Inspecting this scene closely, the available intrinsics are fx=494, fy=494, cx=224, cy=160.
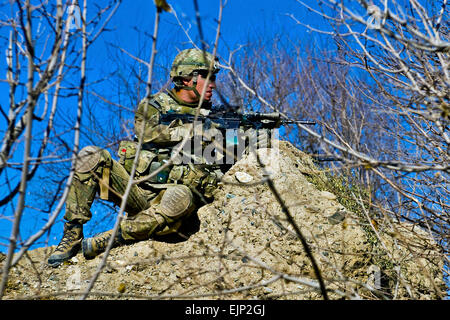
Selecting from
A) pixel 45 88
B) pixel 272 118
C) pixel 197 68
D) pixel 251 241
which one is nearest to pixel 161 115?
pixel 197 68

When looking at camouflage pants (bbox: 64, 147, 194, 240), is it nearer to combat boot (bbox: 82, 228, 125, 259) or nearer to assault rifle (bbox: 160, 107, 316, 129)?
combat boot (bbox: 82, 228, 125, 259)

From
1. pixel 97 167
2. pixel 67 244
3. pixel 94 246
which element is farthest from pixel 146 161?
pixel 67 244

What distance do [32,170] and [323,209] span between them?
341cm

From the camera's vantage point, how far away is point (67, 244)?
5047mm

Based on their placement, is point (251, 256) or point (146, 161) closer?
point (251, 256)

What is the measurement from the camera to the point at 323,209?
17.4ft

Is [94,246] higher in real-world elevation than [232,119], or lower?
lower

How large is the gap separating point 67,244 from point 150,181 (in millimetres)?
1071

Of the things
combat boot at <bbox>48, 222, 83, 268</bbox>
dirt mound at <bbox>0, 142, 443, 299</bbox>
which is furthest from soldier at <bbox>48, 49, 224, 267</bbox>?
dirt mound at <bbox>0, 142, 443, 299</bbox>

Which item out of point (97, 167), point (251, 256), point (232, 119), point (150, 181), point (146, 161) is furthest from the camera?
point (232, 119)

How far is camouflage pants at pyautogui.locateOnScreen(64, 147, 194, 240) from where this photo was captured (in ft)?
16.2

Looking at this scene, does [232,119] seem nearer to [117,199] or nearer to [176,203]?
A: [176,203]
